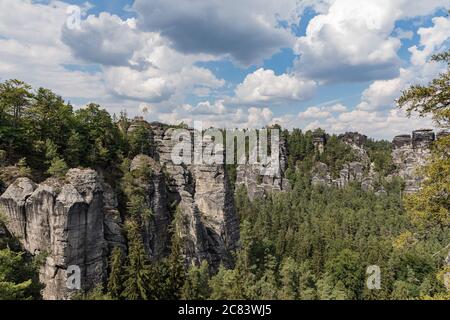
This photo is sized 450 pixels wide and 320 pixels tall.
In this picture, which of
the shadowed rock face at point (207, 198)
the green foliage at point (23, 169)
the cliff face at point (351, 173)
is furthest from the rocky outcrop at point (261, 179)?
the green foliage at point (23, 169)

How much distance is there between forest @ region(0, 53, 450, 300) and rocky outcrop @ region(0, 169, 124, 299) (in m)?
1.14

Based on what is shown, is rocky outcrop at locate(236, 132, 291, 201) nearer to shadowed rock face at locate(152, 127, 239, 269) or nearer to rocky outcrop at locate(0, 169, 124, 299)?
shadowed rock face at locate(152, 127, 239, 269)

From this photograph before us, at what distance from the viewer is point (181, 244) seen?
128ft

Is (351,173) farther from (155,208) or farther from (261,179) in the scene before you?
(155,208)

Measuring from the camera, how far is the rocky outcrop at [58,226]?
26.5 meters

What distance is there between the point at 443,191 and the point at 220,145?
1697 inches

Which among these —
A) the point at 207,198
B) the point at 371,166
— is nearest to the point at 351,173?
the point at 371,166

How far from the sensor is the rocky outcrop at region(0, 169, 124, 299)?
2652 cm

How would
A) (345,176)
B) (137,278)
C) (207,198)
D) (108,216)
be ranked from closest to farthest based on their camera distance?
1. (137,278)
2. (108,216)
3. (207,198)
4. (345,176)

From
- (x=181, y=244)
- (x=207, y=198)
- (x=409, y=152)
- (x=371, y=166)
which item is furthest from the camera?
(x=371, y=166)

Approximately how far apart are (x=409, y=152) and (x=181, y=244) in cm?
12306

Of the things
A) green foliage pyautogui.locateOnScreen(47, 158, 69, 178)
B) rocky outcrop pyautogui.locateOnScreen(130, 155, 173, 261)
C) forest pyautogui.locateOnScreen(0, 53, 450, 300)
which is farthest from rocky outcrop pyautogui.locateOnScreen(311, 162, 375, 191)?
green foliage pyautogui.locateOnScreen(47, 158, 69, 178)
